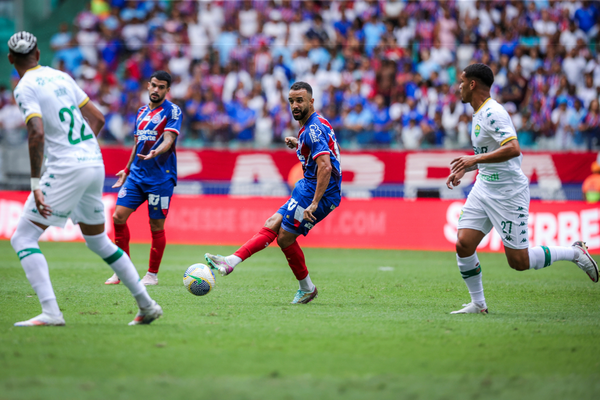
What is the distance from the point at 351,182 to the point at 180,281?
8.75m

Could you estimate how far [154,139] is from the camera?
9.65 metres

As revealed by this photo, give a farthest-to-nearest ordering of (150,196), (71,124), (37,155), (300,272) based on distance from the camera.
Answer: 1. (150,196)
2. (300,272)
3. (71,124)
4. (37,155)

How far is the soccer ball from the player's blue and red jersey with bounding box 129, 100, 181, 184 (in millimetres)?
2380

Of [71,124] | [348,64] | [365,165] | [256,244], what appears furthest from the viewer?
[348,64]

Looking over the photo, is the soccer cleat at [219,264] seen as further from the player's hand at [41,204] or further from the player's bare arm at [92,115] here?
the player's hand at [41,204]

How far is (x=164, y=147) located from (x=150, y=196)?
0.80 metres

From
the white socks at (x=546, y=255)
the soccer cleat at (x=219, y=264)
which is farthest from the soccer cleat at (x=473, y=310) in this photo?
the soccer cleat at (x=219, y=264)

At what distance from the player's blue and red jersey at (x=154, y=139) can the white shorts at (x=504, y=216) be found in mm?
4430

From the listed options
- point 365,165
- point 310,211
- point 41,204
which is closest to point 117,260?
point 41,204

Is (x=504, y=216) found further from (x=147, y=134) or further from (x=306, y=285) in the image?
(x=147, y=134)

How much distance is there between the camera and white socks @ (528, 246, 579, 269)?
23.7 ft

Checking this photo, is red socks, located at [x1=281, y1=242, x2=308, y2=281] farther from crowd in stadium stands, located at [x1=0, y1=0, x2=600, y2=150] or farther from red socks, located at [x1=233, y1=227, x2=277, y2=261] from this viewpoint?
crowd in stadium stands, located at [x1=0, y1=0, x2=600, y2=150]

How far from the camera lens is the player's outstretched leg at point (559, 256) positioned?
7246 millimetres

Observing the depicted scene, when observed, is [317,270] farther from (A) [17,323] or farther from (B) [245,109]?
(B) [245,109]
